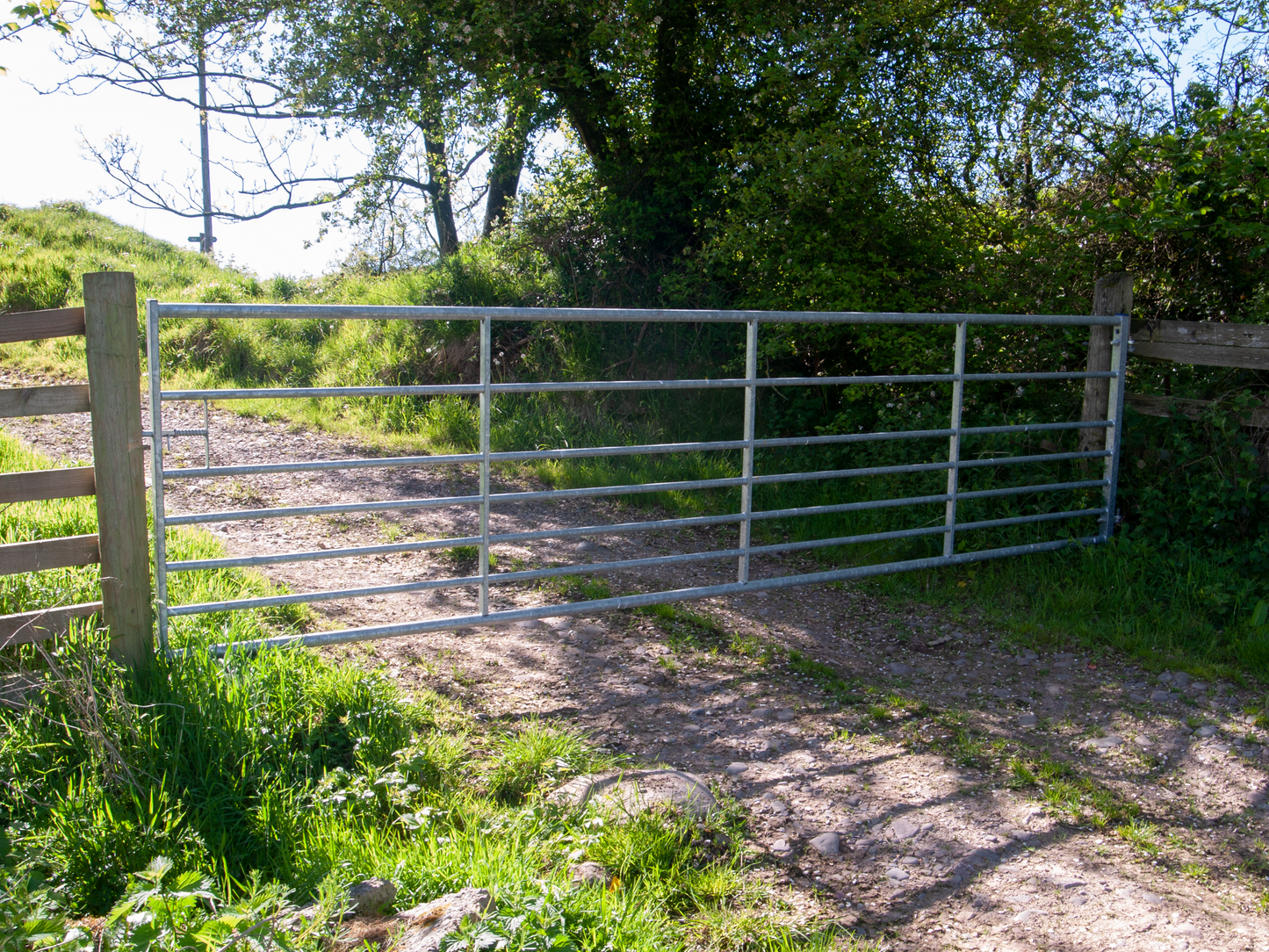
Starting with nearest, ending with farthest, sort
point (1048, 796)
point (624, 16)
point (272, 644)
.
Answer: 1. point (1048, 796)
2. point (272, 644)
3. point (624, 16)

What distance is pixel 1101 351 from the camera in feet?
23.7

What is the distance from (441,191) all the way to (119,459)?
1148 centimetres

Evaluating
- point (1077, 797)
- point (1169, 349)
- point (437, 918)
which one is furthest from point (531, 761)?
point (1169, 349)

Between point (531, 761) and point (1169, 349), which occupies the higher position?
point (1169, 349)

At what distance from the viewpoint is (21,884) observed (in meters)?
2.72

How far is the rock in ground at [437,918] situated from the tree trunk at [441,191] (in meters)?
10.1

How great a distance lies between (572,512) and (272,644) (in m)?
4.13

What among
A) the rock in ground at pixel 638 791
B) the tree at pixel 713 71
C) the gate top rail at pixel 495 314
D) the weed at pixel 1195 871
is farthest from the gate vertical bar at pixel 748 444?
the tree at pixel 713 71

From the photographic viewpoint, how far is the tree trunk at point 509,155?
988 cm

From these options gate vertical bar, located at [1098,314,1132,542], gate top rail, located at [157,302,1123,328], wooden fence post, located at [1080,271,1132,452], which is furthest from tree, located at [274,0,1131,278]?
gate top rail, located at [157,302,1123,328]

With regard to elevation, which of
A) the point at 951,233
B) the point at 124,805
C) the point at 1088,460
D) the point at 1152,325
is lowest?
the point at 124,805

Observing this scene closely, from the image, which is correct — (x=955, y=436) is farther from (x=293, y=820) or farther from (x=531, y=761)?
(x=293, y=820)

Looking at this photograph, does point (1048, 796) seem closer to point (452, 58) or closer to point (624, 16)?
point (624, 16)

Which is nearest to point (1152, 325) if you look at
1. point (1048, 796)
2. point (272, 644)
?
point (1048, 796)
